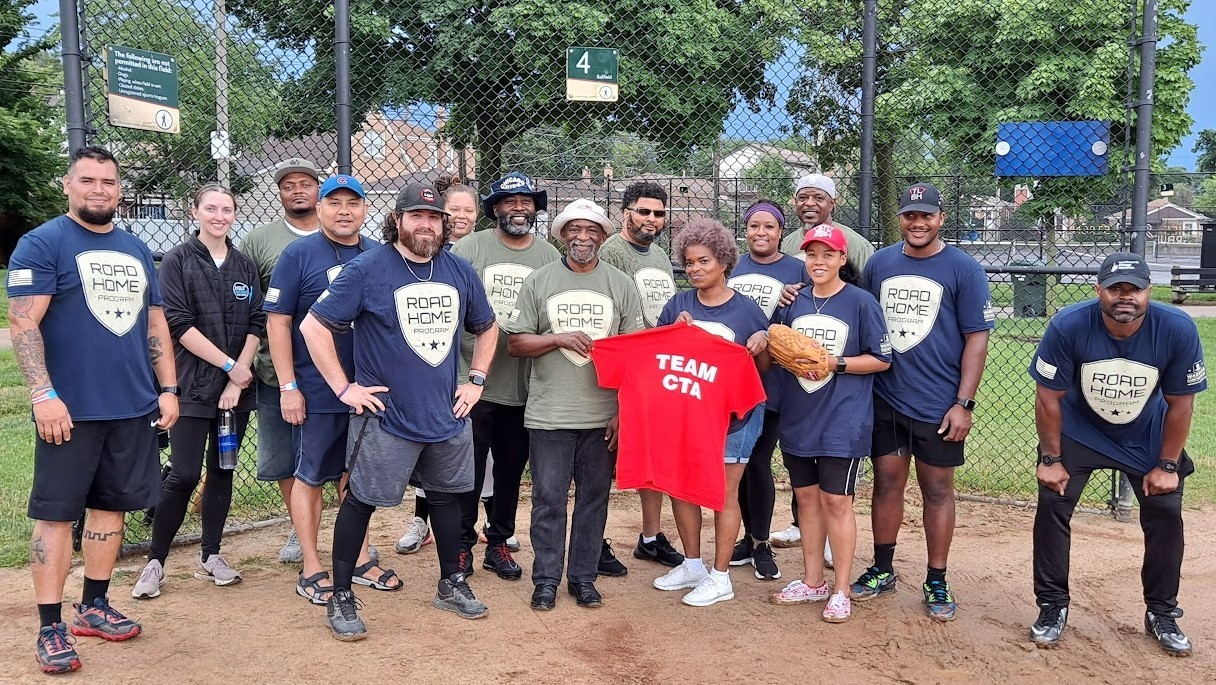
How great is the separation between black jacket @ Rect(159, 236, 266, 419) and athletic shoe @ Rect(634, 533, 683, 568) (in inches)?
95.2

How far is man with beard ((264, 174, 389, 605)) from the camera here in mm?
4172

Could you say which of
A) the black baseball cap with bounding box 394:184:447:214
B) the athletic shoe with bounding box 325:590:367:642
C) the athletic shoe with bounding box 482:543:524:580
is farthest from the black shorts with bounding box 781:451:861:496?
the athletic shoe with bounding box 325:590:367:642

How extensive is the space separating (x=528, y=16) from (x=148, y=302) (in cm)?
365

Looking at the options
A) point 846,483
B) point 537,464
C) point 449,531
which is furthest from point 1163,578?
point 449,531

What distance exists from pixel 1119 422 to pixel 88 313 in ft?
14.5

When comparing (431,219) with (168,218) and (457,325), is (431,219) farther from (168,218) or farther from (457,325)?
(168,218)

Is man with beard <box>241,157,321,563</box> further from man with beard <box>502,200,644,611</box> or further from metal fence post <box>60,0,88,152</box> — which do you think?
man with beard <box>502,200,644,611</box>

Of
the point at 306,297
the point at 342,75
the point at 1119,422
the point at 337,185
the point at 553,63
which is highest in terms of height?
the point at 553,63

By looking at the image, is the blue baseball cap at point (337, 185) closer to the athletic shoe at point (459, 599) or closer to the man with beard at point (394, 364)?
the man with beard at point (394, 364)

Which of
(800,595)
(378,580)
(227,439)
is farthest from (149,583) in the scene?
(800,595)

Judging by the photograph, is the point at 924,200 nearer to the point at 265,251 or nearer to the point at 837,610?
the point at 837,610

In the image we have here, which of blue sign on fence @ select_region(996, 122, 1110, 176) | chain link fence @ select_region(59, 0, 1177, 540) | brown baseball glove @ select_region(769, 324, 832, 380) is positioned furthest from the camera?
chain link fence @ select_region(59, 0, 1177, 540)

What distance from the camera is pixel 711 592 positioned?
4.52 meters

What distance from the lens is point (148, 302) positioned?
3.91 m
